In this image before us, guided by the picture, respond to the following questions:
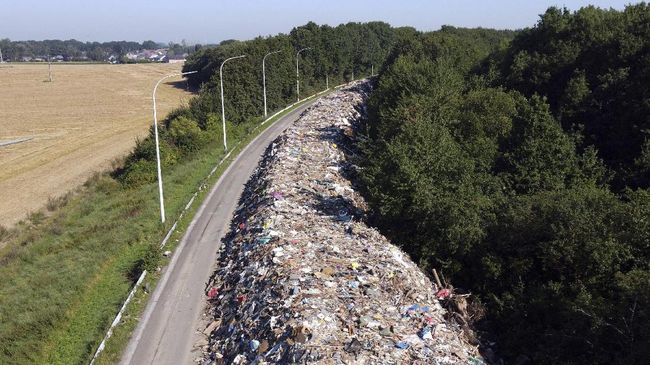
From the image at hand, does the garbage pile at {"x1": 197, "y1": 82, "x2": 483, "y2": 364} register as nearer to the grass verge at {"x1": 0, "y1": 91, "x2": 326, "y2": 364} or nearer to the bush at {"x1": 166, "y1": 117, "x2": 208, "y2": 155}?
the grass verge at {"x1": 0, "y1": 91, "x2": 326, "y2": 364}

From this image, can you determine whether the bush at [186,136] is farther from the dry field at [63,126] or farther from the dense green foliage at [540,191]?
the dense green foliage at [540,191]

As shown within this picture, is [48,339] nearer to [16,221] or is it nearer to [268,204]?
[268,204]

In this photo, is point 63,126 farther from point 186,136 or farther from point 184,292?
point 184,292

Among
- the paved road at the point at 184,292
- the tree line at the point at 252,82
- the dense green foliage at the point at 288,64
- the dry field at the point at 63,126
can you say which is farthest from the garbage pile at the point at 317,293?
the dense green foliage at the point at 288,64

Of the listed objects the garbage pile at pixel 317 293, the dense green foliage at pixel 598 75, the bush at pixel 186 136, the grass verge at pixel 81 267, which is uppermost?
the dense green foliage at pixel 598 75

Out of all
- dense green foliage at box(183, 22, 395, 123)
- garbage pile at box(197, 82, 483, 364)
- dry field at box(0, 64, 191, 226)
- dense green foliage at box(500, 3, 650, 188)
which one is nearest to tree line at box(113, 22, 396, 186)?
dense green foliage at box(183, 22, 395, 123)

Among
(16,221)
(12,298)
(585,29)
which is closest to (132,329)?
(12,298)

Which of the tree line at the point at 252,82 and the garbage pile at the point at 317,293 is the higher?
the tree line at the point at 252,82
